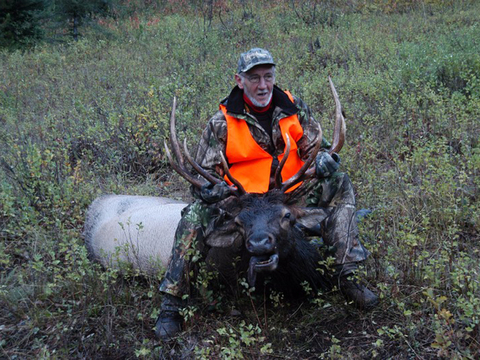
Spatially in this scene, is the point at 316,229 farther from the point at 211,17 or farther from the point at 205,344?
the point at 211,17

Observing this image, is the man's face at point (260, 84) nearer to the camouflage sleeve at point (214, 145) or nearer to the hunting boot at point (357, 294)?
the camouflage sleeve at point (214, 145)

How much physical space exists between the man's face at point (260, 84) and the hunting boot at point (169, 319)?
1.82 metres

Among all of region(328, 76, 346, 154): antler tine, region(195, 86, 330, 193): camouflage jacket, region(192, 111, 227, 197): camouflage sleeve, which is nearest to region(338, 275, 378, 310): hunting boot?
region(328, 76, 346, 154): antler tine

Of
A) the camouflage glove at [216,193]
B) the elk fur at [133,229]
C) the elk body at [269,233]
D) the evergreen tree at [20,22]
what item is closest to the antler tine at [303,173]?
the elk body at [269,233]

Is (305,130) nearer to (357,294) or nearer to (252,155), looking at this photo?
(252,155)

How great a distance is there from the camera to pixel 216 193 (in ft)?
13.0

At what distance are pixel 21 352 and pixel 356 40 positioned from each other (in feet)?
30.0

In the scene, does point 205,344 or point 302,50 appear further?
point 302,50

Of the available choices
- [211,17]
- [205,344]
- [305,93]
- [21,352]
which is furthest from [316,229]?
[211,17]

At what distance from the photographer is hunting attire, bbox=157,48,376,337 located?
3.99 meters

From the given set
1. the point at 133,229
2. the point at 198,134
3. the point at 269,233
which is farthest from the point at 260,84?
the point at 198,134

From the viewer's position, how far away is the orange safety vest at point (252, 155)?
4.57 m

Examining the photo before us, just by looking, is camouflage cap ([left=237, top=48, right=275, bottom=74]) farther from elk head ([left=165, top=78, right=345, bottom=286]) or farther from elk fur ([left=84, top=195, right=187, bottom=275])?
elk fur ([left=84, top=195, right=187, bottom=275])

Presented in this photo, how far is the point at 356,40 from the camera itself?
11.0 m
